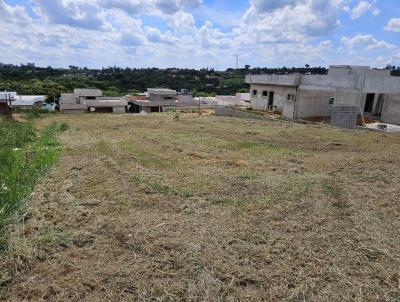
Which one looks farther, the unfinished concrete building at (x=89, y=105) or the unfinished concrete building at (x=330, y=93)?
the unfinished concrete building at (x=89, y=105)

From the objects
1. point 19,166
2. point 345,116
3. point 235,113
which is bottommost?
point 235,113

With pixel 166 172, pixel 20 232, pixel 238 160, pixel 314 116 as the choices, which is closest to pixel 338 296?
pixel 20 232

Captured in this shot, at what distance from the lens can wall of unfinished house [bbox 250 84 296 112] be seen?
2385 cm

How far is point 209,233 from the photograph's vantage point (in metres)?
4.44

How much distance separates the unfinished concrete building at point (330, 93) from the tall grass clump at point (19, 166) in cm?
1554

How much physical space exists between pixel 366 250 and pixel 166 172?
4506 mm

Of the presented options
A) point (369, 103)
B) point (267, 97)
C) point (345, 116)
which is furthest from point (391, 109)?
point (267, 97)

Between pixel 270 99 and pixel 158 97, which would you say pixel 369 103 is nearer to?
pixel 270 99

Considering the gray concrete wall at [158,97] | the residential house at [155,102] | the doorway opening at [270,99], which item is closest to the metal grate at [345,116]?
the doorway opening at [270,99]

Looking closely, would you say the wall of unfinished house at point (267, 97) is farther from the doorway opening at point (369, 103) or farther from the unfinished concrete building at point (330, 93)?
the doorway opening at point (369, 103)

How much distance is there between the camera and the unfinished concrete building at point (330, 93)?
60.5 ft

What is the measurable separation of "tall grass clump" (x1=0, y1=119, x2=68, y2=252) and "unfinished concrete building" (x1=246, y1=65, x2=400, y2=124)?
15543 millimetres

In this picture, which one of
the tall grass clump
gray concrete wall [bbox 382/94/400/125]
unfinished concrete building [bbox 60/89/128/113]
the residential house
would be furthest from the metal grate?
unfinished concrete building [bbox 60/89/128/113]

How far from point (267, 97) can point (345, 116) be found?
9074mm
